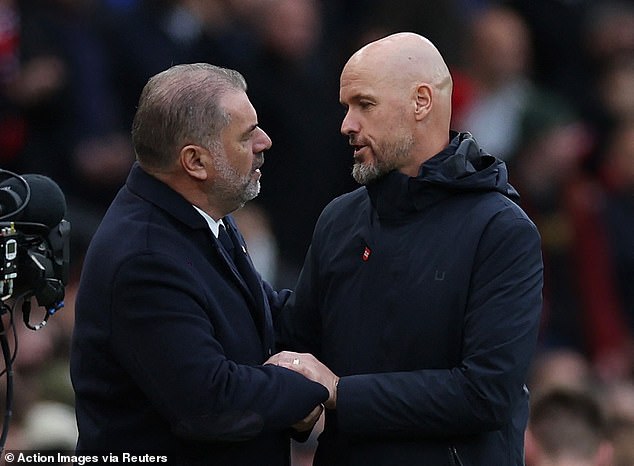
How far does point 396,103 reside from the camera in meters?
4.07

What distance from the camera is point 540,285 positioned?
4016 millimetres

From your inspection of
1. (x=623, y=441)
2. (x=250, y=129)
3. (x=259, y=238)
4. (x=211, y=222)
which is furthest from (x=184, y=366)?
(x=259, y=238)

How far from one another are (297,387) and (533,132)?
4085 millimetres

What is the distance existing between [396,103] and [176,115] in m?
0.62

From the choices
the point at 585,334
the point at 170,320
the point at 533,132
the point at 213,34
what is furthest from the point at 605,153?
the point at 170,320

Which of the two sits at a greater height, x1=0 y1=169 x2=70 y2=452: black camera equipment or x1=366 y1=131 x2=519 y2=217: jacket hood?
x1=366 y1=131 x2=519 y2=217: jacket hood

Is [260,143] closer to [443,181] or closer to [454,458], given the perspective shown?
[443,181]

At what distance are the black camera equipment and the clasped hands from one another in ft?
2.13

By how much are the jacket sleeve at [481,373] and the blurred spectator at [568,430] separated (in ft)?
2.60

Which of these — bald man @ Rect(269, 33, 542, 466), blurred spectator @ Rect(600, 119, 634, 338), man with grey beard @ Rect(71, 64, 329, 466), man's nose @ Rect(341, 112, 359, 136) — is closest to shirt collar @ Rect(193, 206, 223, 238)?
man with grey beard @ Rect(71, 64, 329, 466)

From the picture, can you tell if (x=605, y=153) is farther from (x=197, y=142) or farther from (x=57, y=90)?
(x=197, y=142)

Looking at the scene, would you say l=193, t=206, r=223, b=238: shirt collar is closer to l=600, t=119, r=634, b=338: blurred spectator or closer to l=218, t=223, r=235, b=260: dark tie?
l=218, t=223, r=235, b=260: dark tie

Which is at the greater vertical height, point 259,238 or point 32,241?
Answer: point 32,241

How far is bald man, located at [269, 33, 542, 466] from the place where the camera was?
3922mm
